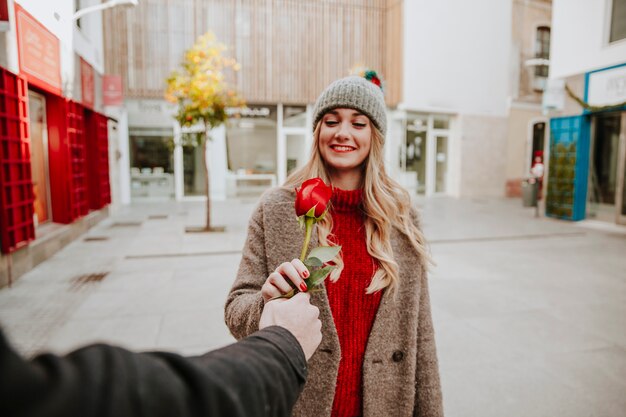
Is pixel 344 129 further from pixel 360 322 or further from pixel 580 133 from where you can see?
pixel 580 133

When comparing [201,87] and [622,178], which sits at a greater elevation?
[201,87]

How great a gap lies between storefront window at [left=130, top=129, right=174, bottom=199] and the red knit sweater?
1602 centimetres

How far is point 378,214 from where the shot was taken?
183 cm

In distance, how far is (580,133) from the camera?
37.4 feet

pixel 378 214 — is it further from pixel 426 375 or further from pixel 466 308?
pixel 466 308

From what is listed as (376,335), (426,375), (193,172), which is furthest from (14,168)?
(193,172)

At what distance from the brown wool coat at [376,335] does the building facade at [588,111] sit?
36.0ft

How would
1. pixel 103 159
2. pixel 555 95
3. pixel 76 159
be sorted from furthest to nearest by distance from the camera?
pixel 103 159 < pixel 555 95 < pixel 76 159

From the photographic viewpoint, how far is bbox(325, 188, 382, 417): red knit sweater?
1.71 m

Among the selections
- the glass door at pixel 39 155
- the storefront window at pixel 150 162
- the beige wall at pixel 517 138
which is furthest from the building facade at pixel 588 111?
the storefront window at pixel 150 162

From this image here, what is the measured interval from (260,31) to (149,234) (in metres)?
10.9

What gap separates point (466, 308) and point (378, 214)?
3847mm

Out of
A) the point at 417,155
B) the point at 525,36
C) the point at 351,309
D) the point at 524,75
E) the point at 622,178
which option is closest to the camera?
the point at 351,309

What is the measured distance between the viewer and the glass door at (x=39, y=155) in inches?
Answer: 328
